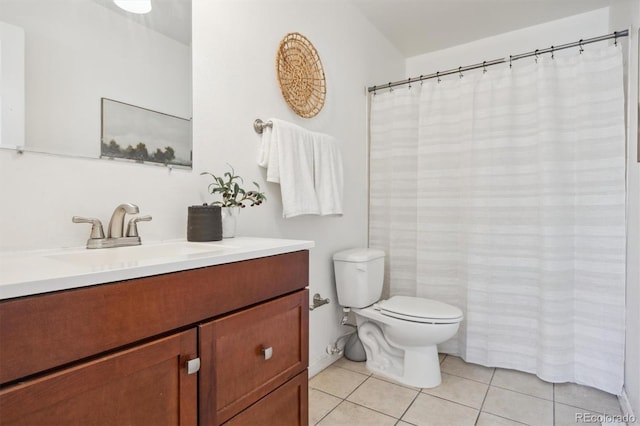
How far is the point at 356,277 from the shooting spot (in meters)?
2.03

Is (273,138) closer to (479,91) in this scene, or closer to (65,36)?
(65,36)

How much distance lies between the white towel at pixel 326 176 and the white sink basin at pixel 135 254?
76 centimetres

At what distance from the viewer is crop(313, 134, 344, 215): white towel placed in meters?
1.79

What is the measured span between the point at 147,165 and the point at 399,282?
180cm

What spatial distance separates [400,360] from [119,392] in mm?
1657

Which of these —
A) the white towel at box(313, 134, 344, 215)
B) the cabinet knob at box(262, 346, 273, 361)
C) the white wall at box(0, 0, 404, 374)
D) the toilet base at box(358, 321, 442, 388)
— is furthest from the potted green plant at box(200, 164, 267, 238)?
→ the toilet base at box(358, 321, 442, 388)

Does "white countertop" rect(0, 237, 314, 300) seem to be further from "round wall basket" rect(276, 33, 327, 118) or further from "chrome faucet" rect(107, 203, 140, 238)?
"round wall basket" rect(276, 33, 327, 118)

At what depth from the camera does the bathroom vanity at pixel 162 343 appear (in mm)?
556

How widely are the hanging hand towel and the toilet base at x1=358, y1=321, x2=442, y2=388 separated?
906mm

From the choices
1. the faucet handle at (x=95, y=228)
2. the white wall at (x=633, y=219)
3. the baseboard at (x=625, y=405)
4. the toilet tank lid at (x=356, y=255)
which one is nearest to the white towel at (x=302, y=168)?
the toilet tank lid at (x=356, y=255)

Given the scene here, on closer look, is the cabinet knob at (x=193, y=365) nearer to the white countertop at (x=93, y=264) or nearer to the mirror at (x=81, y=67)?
the white countertop at (x=93, y=264)

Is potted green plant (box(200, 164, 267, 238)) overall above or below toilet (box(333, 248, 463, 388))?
above

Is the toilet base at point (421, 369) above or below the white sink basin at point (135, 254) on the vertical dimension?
below

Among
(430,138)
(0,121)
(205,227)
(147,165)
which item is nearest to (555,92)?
(430,138)
